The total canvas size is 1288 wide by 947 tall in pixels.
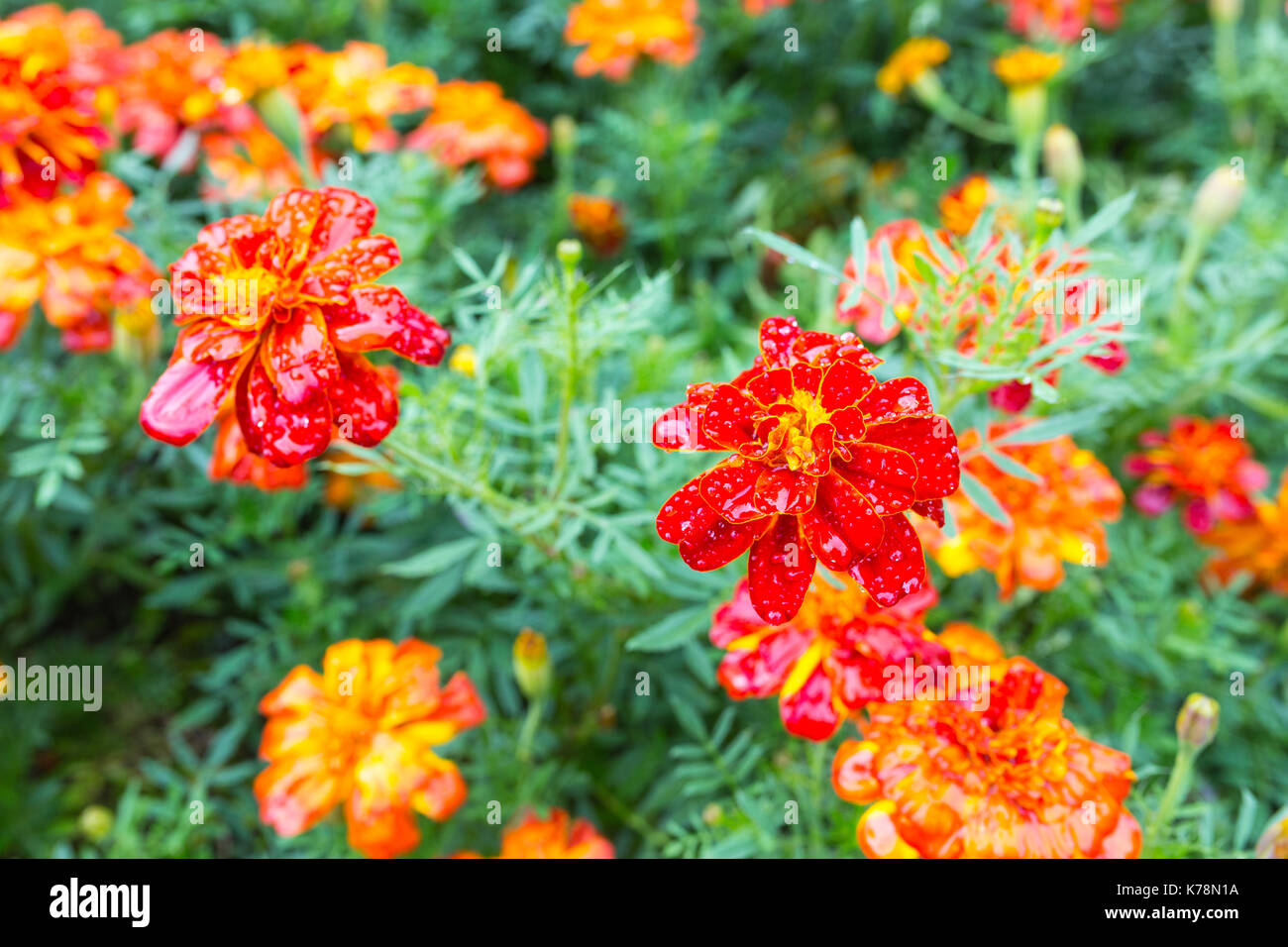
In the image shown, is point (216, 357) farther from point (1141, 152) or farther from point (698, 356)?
point (1141, 152)

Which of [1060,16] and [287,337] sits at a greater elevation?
[1060,16]

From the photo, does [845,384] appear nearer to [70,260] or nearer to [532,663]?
[532,663]

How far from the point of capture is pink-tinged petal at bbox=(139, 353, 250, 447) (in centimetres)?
70

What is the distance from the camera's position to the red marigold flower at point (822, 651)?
83 centimetres

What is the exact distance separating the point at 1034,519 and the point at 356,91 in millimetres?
1010

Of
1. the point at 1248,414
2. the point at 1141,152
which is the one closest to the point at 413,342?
the point at 1248,414

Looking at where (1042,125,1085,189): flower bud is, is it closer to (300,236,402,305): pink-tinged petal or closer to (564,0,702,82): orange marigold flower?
(564,0,702,82): orange marigold flower

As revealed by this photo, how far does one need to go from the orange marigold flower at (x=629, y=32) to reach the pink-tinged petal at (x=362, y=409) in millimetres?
1018

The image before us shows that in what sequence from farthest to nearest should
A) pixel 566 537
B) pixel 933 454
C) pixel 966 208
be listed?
pixel 966 208 → pixel 566 537 → pixel 933 454

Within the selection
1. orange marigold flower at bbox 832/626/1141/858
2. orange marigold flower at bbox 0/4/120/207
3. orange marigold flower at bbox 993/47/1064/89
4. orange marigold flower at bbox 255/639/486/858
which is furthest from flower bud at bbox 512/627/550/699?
orange marigold flower at bbox 993/47/1064/89

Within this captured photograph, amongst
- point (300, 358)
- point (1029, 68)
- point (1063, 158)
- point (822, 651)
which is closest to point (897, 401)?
point (822, 651)

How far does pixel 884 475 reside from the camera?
2.13 ft

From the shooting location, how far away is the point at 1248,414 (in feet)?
4.89

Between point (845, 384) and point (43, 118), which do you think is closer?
point (845, 384)
